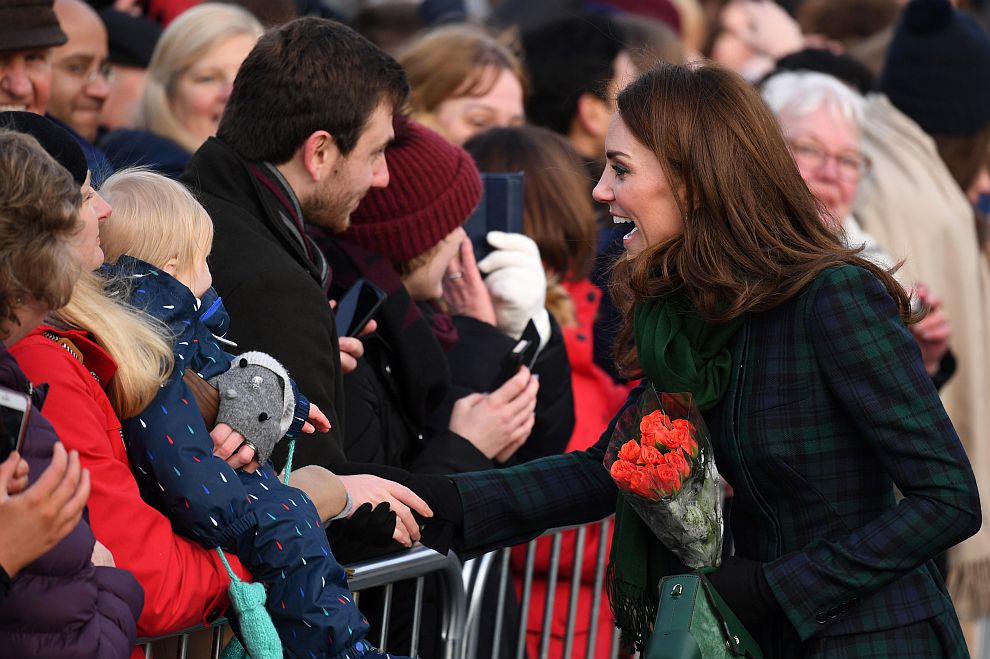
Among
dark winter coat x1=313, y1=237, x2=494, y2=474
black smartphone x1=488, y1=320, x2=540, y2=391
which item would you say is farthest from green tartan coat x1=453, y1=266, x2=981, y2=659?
black smartphone x1=488, y1=320, x2=540, y2=391

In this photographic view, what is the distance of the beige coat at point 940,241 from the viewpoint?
6.78 meters

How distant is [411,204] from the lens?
4.15 metres

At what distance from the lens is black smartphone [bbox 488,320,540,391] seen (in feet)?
13.6

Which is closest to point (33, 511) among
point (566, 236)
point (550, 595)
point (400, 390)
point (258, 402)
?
point (258, 402)

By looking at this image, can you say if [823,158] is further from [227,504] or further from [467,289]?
[227,504]

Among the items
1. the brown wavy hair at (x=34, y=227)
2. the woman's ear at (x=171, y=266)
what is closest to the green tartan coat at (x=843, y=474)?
the woman's ear at (x=171, y=266)

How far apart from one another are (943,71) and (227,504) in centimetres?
573

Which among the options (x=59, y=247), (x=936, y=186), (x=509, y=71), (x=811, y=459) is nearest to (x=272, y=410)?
(x=59, y=247)

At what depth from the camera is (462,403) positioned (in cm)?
405

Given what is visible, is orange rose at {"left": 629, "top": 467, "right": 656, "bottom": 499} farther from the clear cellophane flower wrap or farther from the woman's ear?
the woman's ear

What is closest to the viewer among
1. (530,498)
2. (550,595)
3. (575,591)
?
(530,498)

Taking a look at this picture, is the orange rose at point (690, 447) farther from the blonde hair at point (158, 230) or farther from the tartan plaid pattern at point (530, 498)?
the blonde hair at point (158, 230)

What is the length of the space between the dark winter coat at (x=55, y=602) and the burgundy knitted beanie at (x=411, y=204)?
1.89 meters

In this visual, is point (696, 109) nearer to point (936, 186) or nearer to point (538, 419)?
point (538, 419)
